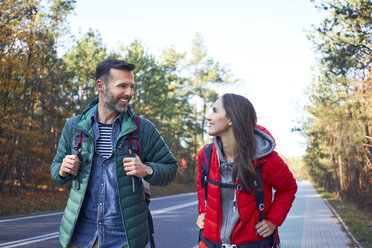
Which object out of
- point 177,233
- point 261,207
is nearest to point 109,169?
point 261,207

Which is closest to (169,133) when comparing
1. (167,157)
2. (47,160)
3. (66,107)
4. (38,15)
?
(66,107)

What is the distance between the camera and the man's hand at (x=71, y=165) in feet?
9.18

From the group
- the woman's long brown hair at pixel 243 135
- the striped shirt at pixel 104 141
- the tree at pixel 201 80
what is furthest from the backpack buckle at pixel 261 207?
the tree at pixel 201 80

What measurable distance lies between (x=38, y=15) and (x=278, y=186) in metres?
19.1

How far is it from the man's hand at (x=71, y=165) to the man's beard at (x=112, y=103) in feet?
1.55

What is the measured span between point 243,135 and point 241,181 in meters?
0.33

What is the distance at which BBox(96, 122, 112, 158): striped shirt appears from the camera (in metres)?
2.97

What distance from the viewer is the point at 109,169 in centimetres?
291

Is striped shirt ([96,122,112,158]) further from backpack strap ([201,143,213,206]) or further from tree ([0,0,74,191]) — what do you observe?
tree ([0,0,74,191])

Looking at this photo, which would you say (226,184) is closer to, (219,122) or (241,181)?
(241,181)

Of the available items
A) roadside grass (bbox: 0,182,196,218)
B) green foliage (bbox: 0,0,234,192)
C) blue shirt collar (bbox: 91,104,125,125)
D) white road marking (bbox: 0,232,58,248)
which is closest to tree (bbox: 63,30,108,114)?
green foliage (bbox: 0,0,234,192)

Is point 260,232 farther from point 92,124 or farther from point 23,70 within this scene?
point 23,70

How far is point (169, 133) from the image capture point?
38844mm

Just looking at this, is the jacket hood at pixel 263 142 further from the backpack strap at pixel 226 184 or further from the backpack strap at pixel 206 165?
the backpack strap at pixel 206 165
